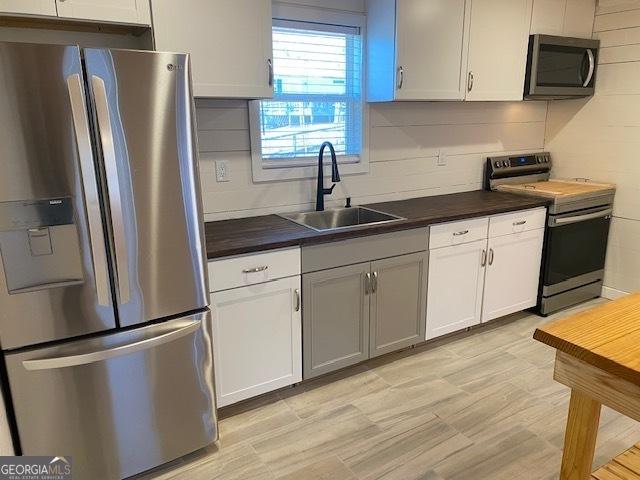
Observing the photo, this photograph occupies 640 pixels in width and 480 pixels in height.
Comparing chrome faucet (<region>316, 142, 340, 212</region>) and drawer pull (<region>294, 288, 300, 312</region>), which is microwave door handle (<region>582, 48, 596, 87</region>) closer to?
chrome faucet (<region>316, 142, 340, 212</region>)

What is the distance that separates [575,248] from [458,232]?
3.89 ft

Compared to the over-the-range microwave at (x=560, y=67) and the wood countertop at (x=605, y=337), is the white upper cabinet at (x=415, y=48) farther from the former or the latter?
the wood countertop at (x=605, y=337)

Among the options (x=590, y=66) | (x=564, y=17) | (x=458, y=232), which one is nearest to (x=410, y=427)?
(x=458, y=232)

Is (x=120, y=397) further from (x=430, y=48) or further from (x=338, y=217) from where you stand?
(x=430, y=48)

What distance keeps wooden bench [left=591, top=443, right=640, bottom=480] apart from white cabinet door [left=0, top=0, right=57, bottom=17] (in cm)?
240

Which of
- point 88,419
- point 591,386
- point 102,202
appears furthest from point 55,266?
point 591,386

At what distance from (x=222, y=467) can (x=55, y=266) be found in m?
1.10

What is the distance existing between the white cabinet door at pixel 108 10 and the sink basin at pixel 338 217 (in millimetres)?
1277

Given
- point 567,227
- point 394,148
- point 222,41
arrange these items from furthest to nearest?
point 567,227, point 394,148, point 222,41

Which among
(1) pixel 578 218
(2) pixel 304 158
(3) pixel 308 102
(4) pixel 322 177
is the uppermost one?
(3) pixel 308 102

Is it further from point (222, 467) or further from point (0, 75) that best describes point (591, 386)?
point (0, 75)

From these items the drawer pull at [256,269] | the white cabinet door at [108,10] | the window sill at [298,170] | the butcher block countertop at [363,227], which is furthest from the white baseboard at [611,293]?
the white cabinet door at [108,10]

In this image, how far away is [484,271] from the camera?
311 centimetres

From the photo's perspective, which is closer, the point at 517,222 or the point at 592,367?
the point at 592,367
